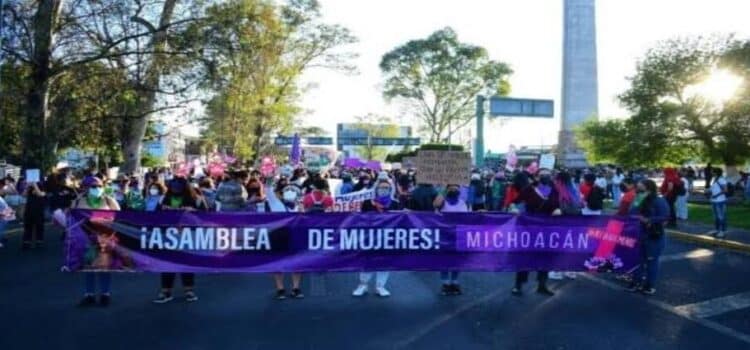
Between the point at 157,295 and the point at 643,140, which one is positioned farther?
the point at 643,140

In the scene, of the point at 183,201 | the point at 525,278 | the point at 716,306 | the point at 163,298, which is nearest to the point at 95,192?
the point at 183,201

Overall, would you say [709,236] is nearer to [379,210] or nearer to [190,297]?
[379,210]

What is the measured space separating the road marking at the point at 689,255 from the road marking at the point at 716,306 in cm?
386

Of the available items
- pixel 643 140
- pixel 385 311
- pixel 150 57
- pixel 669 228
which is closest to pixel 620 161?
pixel 643 140

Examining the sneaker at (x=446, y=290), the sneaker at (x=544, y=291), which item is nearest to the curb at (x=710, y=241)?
the sneaker at (x=544, y=291)

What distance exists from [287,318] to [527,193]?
394cm

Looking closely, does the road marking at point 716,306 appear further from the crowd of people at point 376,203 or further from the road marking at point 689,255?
the road marking at point 689,255

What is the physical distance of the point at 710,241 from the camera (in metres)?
16.0

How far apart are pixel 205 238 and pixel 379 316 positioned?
229 centimetres

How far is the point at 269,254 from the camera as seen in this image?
884cm

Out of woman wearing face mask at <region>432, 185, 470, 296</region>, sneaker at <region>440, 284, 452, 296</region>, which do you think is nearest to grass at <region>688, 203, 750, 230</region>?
woman wearing face mask at <region>432, 185, 470, 296</region>

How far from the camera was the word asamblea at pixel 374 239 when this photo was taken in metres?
8.91

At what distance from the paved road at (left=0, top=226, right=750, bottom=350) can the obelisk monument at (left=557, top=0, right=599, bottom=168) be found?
129 ft

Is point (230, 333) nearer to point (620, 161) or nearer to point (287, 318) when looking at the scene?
point (287, 318)
